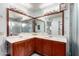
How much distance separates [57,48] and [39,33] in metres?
0.33

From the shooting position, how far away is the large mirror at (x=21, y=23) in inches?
59.5

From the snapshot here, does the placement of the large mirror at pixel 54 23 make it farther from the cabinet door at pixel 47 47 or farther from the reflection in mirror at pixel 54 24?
the cabinet door at pixel 47 47

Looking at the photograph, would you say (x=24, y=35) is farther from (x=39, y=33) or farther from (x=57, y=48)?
(x=57, y=48)

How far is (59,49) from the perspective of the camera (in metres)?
1.50

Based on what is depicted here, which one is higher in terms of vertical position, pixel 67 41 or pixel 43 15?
pixel 43 15

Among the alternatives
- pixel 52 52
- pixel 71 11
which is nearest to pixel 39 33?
pixel 52 52

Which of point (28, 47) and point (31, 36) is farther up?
point (31, 36)

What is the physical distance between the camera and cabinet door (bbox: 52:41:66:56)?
4.89 feet

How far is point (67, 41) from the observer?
151cm

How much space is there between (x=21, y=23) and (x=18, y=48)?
355 millimetres

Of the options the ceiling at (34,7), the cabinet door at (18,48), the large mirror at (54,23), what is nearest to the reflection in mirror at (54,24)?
the large mirror at (54,23)

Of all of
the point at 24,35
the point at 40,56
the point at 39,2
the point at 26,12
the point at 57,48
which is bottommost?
the point at 40,56

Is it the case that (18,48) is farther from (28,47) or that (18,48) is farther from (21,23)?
(21,23)

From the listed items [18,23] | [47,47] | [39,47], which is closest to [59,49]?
[47,47]
